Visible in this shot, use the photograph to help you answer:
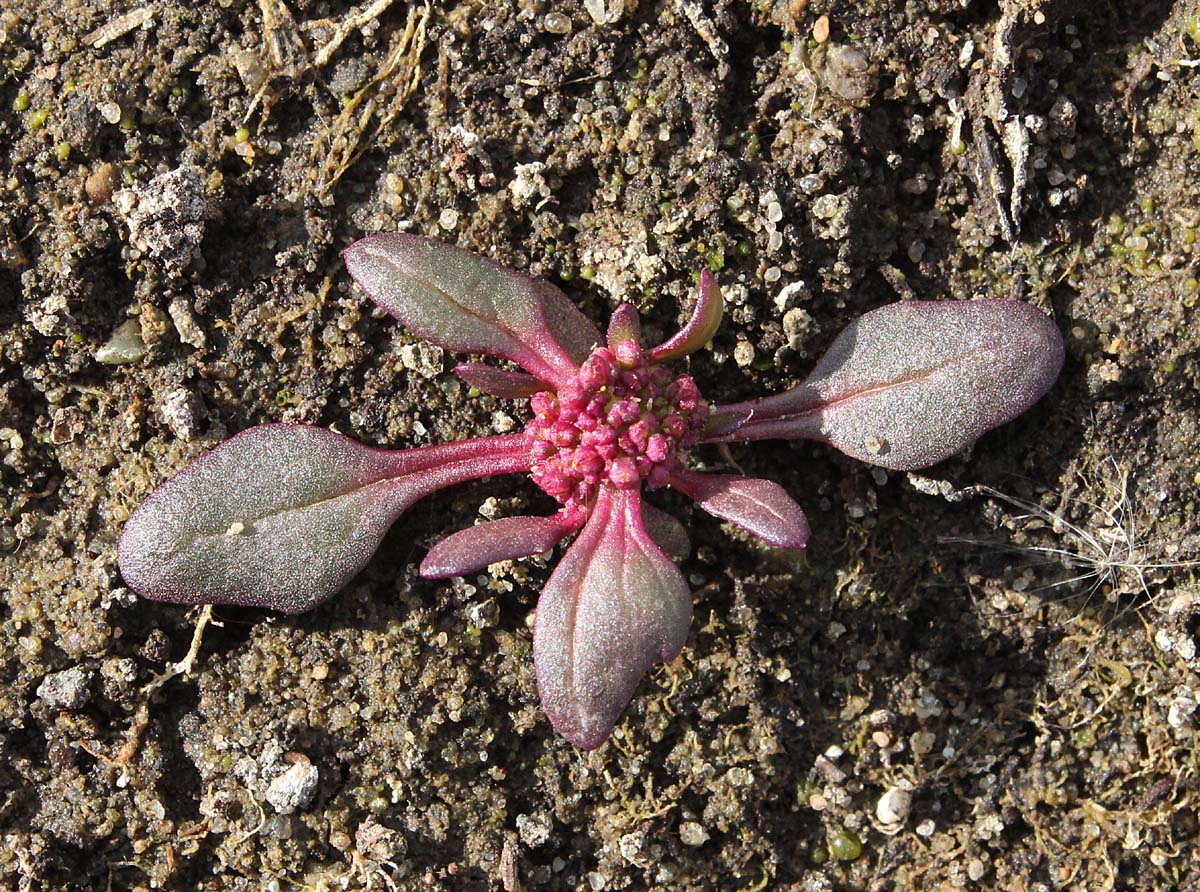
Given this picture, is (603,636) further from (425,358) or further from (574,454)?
(425,358)

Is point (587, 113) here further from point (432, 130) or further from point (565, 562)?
point (565, 562)

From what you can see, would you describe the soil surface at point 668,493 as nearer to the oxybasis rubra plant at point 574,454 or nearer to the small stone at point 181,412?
the small stone at point 181,412

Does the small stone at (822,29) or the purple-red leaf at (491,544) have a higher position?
the small stone at (822,29)

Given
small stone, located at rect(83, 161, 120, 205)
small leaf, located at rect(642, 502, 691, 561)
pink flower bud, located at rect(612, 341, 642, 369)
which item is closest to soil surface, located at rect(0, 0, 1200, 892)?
small stone, located at rect(83, 161, 120, 205)

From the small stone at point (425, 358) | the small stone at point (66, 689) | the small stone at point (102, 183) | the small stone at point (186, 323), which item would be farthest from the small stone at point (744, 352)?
the small stone at point (66, 689)

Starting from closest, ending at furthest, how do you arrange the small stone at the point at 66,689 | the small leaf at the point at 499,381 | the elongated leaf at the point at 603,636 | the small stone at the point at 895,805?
the elongated leaf at the point at 603,636 → the small leaf at the point at 499,381 → the small stone at the point at 66,689 → the small stone at the point at 895,805
